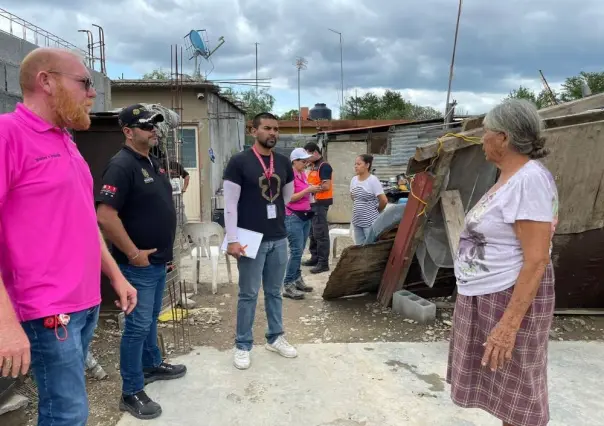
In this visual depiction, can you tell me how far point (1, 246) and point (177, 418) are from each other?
1714mm

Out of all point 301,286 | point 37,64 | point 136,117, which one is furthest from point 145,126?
point 301,286

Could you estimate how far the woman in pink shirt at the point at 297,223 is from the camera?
5.46 m

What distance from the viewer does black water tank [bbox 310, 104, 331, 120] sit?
72.2 feet

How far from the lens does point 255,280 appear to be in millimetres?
3533

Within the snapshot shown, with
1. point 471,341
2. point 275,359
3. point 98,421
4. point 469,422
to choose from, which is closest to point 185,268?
point 275,359

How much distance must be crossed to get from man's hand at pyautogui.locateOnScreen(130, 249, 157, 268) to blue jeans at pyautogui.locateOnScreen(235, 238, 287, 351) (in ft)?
2.83

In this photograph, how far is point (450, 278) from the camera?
5176 millimetres

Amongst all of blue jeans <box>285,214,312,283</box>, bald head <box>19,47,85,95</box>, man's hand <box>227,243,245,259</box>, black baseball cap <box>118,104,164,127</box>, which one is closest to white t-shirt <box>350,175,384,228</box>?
blue jeans <box>285,214,312,283</box>

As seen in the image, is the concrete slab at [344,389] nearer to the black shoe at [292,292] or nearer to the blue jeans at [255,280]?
the blue jeans at [255,280]

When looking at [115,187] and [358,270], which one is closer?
[115,187]

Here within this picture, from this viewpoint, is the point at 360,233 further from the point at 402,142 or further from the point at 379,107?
the point at 379,107

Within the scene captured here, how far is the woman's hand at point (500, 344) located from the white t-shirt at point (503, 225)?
0.54 feet

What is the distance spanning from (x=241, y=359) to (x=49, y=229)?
2195 mm

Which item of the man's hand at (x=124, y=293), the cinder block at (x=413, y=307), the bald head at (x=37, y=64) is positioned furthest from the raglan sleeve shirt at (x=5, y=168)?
the cinder block at (x=413, y=307)
